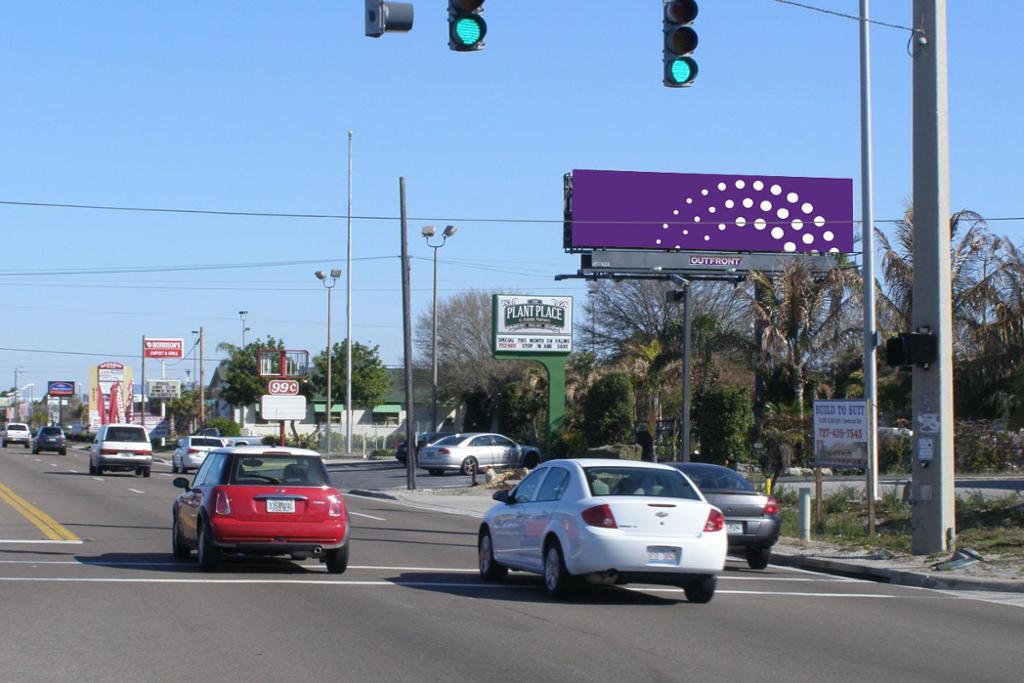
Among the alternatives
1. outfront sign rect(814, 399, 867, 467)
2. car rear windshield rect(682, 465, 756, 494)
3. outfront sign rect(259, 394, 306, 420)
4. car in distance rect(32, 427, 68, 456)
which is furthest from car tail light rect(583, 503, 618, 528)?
car in distance rect(32, 427, 68, 456)

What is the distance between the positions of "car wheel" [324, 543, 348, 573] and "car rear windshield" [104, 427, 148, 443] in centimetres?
3167

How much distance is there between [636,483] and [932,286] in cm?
751

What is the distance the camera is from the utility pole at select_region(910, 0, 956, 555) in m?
18.7

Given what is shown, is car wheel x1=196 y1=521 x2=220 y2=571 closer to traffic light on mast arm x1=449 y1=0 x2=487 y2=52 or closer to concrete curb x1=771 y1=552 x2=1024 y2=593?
traffic light on mast arm x1=449 y1=0 x2=487 y2=52

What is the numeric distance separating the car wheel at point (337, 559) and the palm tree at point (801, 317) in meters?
29.5

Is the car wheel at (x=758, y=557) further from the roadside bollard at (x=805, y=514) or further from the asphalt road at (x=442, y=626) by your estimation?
the roadside bollard at (x=805, y=514)

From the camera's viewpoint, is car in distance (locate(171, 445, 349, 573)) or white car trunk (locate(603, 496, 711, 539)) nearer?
white car trunk (locate(603, 496, 711, 539))

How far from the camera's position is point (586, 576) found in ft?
43.1

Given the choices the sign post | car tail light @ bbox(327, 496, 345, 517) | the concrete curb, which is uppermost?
the sign post

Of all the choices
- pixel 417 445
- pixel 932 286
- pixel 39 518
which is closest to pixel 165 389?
pixel 417 445

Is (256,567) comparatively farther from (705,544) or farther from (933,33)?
(933,33)

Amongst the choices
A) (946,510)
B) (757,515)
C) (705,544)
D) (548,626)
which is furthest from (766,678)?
(946,510)

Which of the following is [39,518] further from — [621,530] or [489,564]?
[621,530]

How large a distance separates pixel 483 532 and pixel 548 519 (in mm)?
1905
